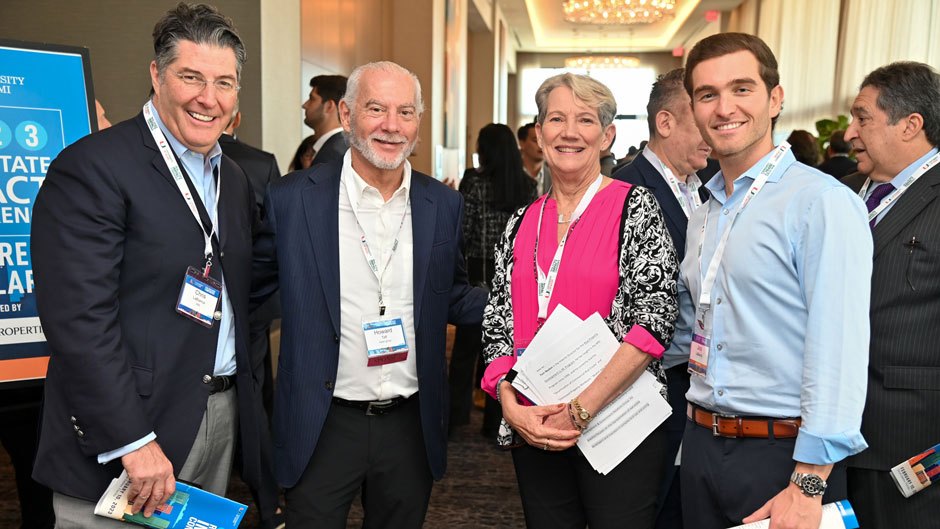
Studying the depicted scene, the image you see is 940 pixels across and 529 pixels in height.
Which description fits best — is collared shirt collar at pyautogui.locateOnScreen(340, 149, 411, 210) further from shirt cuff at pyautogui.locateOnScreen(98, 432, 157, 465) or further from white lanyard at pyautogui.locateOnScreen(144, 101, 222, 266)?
shirt cuff at pyautogui.locateOnScreen(98, 432, 157, 465)

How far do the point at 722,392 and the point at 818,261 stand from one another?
1.19ft

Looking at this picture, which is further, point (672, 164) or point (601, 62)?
point (601, 62)

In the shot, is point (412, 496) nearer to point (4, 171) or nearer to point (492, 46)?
point (4, 171)

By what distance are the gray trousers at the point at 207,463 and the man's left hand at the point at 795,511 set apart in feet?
4.34

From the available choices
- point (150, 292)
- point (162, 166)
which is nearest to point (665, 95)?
point (162, 166)

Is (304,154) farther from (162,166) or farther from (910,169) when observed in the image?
(910,169)

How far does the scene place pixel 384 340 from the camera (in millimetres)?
2043

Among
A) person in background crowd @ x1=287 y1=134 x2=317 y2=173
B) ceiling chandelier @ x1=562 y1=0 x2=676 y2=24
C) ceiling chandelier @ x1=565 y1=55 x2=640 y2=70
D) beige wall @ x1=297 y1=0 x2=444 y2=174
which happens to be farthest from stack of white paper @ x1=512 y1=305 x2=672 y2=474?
ceiling chandelier @ x1=565 y1=55 x2=640 y2=70

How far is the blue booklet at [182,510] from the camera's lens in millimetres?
1586

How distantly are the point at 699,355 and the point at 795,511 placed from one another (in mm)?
389

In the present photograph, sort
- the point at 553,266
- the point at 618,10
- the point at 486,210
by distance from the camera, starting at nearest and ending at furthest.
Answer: the point at 553,266 < the point at 486,210 < the point at 618,10

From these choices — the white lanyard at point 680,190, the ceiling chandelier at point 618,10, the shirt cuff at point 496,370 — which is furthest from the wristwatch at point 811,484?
the ceiling chandelier at point 618,10

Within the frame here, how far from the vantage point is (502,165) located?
183 inches

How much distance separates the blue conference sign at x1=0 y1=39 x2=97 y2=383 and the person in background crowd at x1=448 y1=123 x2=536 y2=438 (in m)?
2.65
